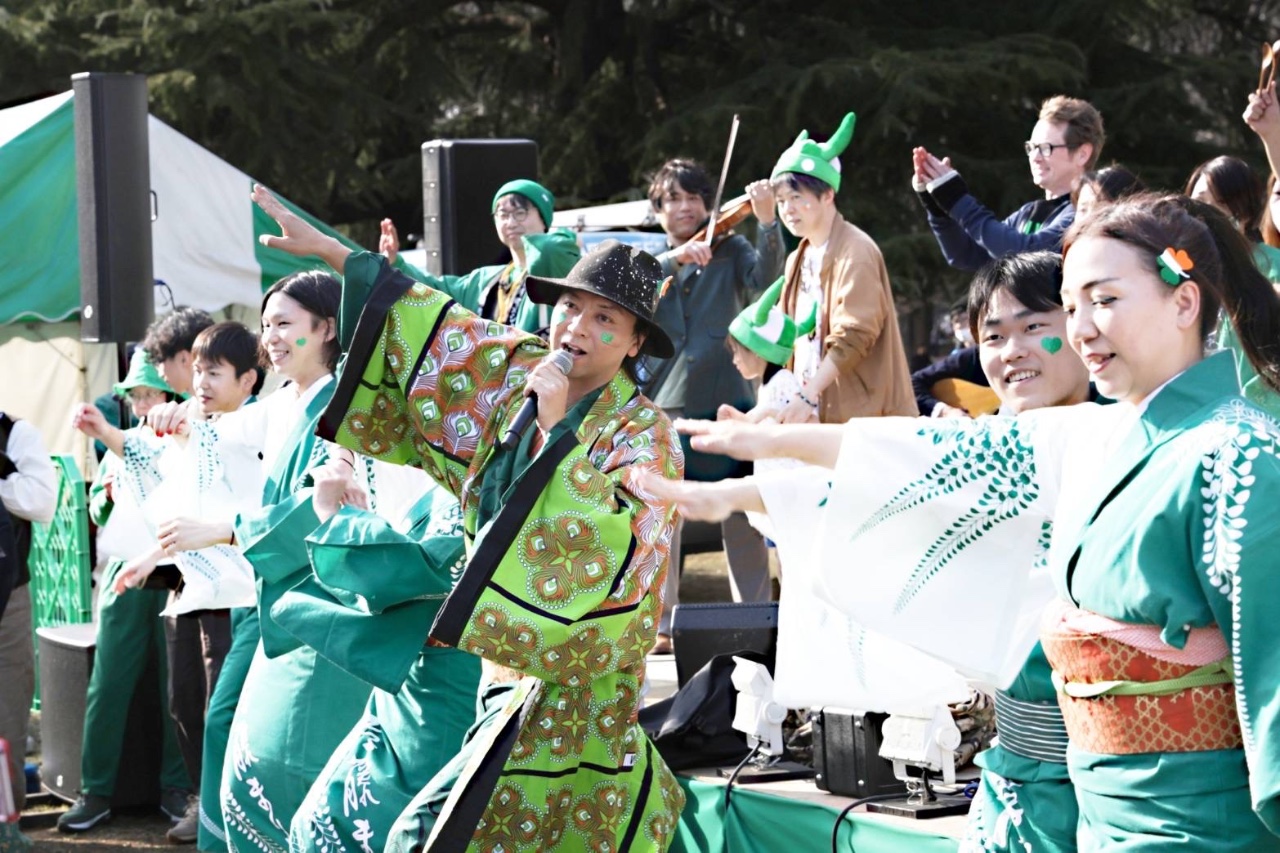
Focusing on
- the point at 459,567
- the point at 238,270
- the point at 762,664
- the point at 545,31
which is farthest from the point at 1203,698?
the point at 545,31

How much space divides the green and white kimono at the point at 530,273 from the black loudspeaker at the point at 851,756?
1602 mm

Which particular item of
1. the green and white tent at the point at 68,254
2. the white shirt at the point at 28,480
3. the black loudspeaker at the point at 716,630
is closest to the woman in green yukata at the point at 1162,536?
the black loudspeaker at the point at 716,630

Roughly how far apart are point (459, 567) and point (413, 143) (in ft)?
37.1

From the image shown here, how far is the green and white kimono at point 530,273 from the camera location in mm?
5152

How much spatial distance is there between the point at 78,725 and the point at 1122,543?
4562 mm

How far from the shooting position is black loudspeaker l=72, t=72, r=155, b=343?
6133 mm

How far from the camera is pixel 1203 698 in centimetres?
222

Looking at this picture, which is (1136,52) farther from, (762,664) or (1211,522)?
(1211,522)

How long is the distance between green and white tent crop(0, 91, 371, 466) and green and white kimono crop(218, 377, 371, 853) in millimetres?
4418

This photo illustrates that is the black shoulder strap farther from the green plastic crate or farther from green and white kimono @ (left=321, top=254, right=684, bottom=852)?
green and white kimono @ (left=321, top=254, right=684, bottom=852)

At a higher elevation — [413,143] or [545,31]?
[545,31]

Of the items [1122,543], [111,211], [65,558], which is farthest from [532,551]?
[65,558]

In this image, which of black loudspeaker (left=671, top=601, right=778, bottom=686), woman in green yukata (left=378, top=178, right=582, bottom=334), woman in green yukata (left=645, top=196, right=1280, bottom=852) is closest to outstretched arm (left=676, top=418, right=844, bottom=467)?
woman in green yukata (left=645, top=196, right=1280, bottom=852)

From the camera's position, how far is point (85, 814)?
572 centimetres
